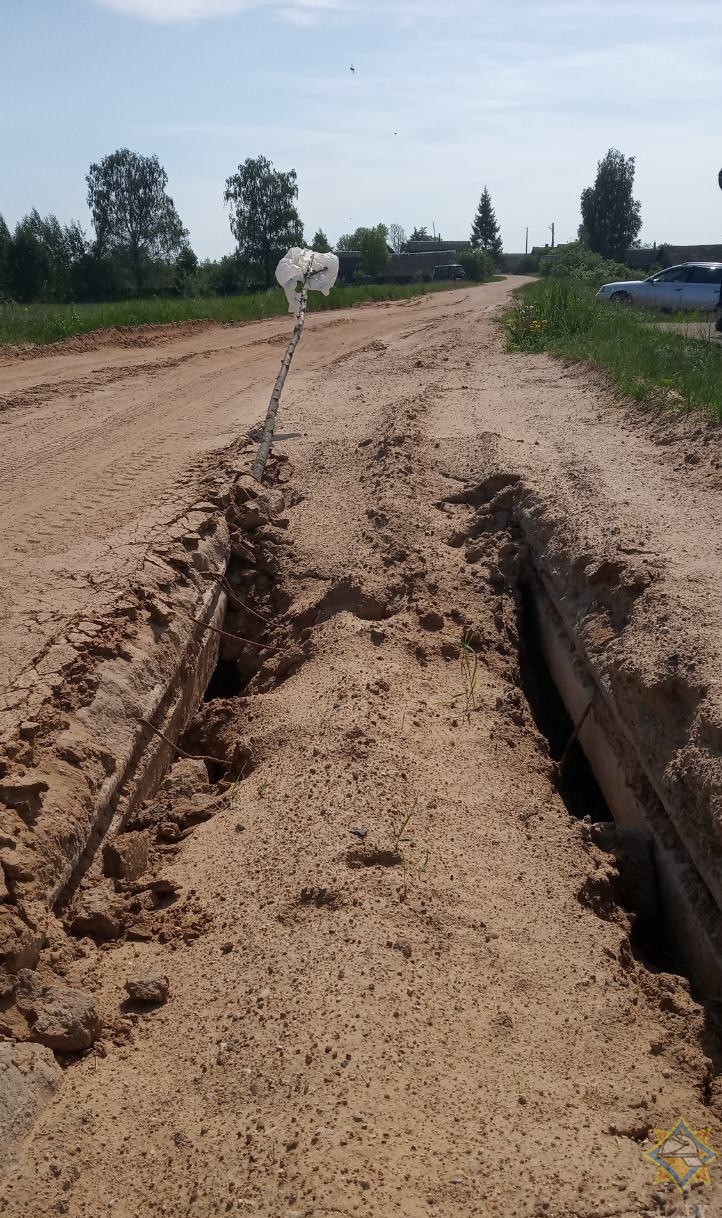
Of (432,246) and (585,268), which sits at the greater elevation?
(432,246)

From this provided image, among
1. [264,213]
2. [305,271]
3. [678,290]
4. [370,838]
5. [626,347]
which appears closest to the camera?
[370,838]

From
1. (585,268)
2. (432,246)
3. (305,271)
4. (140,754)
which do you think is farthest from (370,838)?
(432,246)

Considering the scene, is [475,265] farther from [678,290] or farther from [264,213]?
[678,290]

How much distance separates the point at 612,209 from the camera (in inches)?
1961

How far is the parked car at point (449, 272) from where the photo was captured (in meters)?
44.1

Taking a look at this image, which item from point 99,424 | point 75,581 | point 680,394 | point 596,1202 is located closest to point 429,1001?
point 596,1202

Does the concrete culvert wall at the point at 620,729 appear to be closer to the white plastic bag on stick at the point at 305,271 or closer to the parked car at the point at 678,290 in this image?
the white plastic bag on stick at the point at 305,271

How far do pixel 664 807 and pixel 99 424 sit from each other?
20.3ft

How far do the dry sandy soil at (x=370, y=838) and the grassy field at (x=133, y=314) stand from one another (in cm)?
764

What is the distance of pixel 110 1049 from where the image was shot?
2785 mm

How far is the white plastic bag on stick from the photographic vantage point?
8.17 metres

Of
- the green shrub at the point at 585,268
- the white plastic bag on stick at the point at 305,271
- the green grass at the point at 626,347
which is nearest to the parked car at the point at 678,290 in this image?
the green grass at the point at 626,347

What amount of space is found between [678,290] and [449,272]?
28904 mm

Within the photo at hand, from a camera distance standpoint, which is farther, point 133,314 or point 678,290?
point 678,290
